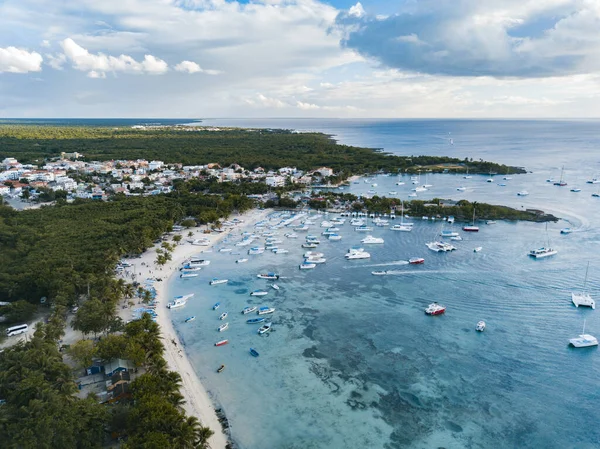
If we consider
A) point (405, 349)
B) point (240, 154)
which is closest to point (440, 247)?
point (405, 349)

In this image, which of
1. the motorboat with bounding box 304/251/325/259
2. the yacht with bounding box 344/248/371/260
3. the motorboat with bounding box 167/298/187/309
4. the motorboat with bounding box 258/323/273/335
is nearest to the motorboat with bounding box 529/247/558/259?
the yacht with bounding box 344/248/371/260

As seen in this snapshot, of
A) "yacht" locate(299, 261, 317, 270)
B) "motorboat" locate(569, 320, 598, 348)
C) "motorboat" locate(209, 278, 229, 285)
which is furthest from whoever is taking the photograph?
"yacht" locate(299, 261, 317, 270)

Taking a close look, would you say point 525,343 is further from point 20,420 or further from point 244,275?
point 20,420

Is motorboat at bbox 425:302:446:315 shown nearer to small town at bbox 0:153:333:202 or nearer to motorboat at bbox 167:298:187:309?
motorboat at bbox 167:298:187:309

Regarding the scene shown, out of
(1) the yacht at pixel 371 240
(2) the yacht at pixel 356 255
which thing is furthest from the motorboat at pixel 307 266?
(1) the yacht at pixel 371 240

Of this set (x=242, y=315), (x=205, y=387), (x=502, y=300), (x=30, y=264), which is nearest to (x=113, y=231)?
(x=30, y=264)

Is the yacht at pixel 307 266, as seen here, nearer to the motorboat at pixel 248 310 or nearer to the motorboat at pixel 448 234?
the motorboat at pixel 248 310
